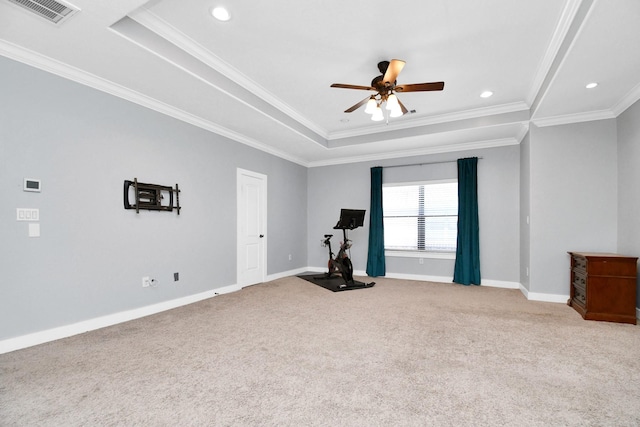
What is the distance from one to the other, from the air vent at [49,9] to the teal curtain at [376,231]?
17.2ft

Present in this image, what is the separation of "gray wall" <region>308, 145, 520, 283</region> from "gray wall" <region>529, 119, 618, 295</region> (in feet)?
3.05

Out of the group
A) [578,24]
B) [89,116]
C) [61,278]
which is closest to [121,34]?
[89,116]

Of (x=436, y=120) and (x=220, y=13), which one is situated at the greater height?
(x=220, y=13)

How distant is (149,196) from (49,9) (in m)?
2.05

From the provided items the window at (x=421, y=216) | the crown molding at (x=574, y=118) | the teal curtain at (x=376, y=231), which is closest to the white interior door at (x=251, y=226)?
the teal curtain at (x=376, y=231)

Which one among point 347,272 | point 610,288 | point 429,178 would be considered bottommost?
point 347,272

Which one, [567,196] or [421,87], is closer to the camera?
[421,87]

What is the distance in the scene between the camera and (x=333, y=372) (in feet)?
7.44

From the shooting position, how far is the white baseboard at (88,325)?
8.73 feet

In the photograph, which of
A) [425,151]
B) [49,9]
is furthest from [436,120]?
[49,9]

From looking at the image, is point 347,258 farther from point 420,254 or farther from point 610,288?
point 610,288

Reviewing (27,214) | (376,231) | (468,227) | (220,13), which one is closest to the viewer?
(220,13)

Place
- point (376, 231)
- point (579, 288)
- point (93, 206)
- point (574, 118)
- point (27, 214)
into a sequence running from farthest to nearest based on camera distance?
1. point (376, 231)
2. point (574, 118)
3. point (579, 288)
4. point (93, 206)
5. point (27, 214)

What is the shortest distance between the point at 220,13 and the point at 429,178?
476 cm
